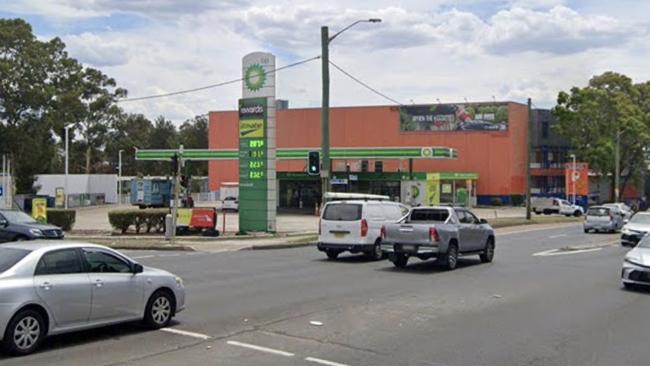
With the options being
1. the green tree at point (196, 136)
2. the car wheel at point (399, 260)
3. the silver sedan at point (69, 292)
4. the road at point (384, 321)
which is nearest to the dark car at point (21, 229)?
the road at point (384, 321)

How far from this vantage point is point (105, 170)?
133 meters

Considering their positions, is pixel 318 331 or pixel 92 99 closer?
pixel 318 331

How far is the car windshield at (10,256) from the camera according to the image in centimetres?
966

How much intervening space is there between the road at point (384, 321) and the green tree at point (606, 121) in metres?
64.5

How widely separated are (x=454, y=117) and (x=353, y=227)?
2722 inches

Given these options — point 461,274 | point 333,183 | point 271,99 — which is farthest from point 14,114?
point 461,274

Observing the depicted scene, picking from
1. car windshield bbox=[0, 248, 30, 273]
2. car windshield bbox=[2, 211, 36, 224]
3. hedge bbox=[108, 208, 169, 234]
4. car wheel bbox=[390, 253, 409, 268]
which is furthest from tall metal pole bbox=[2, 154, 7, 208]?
car windshield bbox=[0, 248, 30, 273]

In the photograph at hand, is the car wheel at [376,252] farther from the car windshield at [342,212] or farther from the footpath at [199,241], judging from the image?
the footpath at [199,241]

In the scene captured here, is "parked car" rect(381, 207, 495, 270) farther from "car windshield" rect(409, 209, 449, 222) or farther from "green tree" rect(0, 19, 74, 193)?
"green tree" rect(0, 19, 74, 193)

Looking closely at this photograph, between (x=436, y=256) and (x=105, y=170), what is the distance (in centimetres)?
11888

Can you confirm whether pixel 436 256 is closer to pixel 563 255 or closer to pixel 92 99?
pixel 563 255

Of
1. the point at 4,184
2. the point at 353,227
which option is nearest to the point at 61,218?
the point at 353,227

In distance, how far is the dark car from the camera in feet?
95.1

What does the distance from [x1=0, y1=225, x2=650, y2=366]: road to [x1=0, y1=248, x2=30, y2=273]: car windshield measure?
3.71 feet
